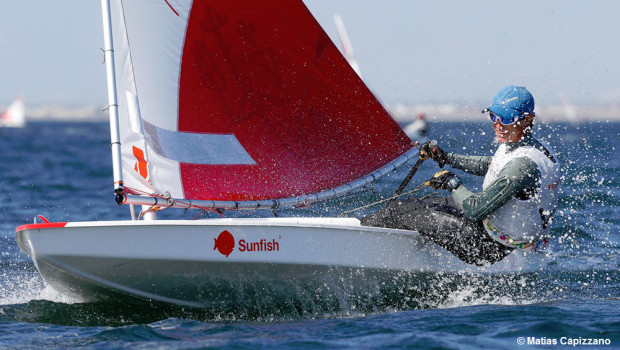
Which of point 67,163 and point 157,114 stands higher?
point 67,163

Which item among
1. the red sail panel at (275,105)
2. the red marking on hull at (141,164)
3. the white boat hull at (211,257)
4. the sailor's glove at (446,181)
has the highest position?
the red sail panel at (275,105)

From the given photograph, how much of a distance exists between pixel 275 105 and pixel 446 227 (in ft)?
5.19

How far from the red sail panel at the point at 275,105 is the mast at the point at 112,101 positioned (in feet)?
2.02

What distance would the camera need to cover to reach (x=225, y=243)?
190 inches

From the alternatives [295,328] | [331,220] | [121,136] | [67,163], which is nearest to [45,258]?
[121,136]

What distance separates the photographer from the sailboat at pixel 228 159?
4742mm

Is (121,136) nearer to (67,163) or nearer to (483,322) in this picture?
(483,322)

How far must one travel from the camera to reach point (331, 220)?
629cm

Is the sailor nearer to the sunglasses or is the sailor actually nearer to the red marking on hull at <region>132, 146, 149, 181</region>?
the sunglasses

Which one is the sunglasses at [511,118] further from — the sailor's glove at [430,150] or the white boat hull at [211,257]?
the white boat hull at [211,257]

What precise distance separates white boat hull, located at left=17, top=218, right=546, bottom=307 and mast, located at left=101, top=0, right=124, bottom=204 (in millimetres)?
302

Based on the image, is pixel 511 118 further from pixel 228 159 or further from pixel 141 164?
pixel 141 164

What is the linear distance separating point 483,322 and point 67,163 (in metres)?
19.4

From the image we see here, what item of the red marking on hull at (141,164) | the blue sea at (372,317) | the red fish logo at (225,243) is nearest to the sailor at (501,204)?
the blue sea at (372,317)
